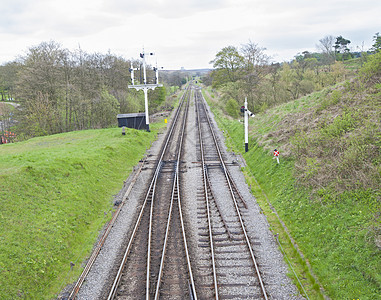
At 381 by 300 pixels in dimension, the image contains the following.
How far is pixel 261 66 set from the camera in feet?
137

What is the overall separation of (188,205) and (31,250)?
686 centimetres

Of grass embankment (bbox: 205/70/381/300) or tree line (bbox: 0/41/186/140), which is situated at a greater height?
tree line (bbox: 0/41/186/140)

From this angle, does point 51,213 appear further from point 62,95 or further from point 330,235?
point 62,95

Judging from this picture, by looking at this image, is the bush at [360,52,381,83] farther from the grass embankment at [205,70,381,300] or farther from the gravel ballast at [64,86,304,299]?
the gravel ballast at [64,86,304,299]

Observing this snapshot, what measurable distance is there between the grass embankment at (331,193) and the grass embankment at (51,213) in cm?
785

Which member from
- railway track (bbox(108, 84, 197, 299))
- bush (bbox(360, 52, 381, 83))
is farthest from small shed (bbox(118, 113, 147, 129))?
bush (bbox(360, 52, 381, 83))

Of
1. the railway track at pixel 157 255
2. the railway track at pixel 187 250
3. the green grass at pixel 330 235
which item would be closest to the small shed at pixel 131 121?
the railway track at pixel 187 250

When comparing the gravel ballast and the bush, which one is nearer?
the gravel ballast

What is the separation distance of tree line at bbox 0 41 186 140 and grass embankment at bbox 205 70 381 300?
24052mm

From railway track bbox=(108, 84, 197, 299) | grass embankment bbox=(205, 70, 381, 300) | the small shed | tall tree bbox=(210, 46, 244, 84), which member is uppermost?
tall tree bbox=(210, 46, 244, 84)

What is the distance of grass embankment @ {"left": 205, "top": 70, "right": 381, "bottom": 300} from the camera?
8.34 metres

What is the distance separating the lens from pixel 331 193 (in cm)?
1128

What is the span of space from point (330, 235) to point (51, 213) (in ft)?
36.3

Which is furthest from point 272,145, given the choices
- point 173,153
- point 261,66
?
point 261,66
